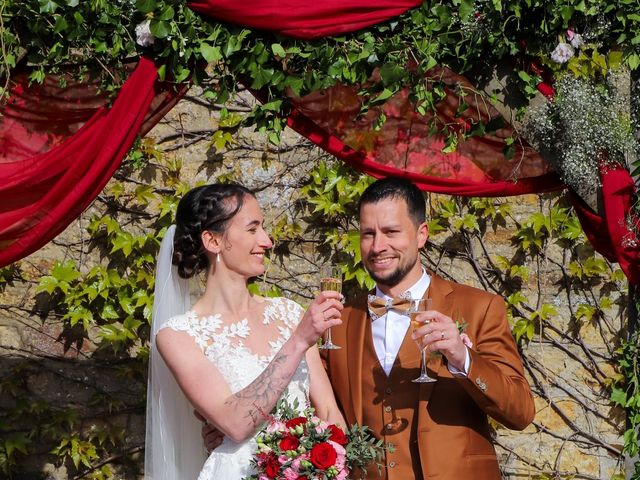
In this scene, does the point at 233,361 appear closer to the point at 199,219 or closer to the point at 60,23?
the point at 199,219

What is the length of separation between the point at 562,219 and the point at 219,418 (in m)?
2.66

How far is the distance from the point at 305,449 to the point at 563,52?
170 cm

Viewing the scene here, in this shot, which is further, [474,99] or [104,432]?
[104,432]

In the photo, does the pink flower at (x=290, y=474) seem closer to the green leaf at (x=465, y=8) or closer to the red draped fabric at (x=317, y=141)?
the red draped fabric at (x=317, y=141)

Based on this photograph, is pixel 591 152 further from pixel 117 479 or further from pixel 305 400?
pixel 117 479

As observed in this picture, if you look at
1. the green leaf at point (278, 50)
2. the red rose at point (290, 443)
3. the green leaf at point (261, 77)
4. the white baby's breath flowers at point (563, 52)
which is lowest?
the red rose at point (290, 443)

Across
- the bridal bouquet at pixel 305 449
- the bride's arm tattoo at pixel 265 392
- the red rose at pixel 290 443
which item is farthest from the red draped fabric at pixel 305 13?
the red rose at pixel 290 443

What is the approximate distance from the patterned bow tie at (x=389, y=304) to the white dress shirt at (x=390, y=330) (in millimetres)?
95

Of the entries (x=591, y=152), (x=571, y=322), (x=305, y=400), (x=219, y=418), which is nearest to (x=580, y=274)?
(x=571, y=322)

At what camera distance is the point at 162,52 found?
3.70 m

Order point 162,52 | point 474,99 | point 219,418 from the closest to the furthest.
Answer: point 219,418
point 162,52
point 474,99

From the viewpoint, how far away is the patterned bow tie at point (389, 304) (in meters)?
3.42

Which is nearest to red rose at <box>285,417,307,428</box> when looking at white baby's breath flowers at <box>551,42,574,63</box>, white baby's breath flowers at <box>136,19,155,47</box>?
white baby's breath flowers at <box>136,19,155,47</box>

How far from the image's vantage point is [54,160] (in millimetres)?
3691
